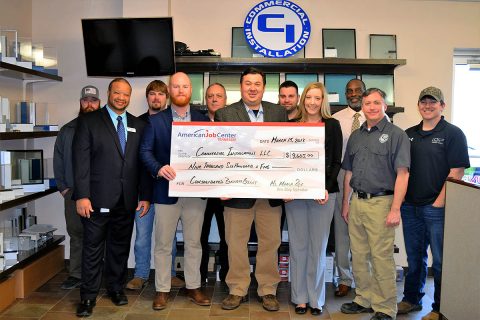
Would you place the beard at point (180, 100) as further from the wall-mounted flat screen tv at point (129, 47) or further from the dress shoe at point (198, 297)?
the dress shoe at point (198, 297)

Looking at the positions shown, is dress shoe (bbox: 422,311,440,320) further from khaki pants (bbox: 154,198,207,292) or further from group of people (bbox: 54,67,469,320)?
khaki pants (bbox: 154,198,207,292)

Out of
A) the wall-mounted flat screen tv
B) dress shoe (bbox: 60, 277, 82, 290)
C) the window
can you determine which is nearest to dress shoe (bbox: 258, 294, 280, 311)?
dress shoe (bbox: 60, 277, 82, 290)

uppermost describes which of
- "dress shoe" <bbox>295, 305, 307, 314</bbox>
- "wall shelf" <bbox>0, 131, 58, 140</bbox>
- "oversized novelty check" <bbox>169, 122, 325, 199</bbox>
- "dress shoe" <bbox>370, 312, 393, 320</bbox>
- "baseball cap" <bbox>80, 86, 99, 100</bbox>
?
"baseball cap" <bbox>80, 86, 99, 100</bbox>

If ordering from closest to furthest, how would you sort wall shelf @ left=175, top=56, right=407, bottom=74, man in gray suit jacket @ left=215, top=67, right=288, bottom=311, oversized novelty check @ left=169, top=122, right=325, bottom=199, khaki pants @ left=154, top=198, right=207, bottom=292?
oversized novelty check @ left=169, top=122, right=325, bottom=199, man in gray suit jacket @ left=215, top=67, right=288, bottom=311, khaki pants @ left=154, top=198, right=207, bottom=292, wall shelf @ left=175, top=56, right=407, bottom=74

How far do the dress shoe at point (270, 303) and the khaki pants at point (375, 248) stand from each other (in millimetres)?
643

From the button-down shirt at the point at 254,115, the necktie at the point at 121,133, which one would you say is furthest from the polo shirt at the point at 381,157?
the necktie at the point at 121,133

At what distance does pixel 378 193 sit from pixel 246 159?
94 cm

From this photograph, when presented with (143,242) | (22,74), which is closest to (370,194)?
(143,242)

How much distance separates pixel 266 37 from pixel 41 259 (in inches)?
118

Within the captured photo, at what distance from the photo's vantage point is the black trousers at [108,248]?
3186mm

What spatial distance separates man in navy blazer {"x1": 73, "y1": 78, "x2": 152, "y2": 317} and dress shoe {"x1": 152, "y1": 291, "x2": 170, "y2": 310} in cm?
45

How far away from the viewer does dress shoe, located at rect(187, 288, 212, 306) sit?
3389 mm

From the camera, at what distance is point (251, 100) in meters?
3.14

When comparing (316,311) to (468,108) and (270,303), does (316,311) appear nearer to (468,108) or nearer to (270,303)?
(270,303)
